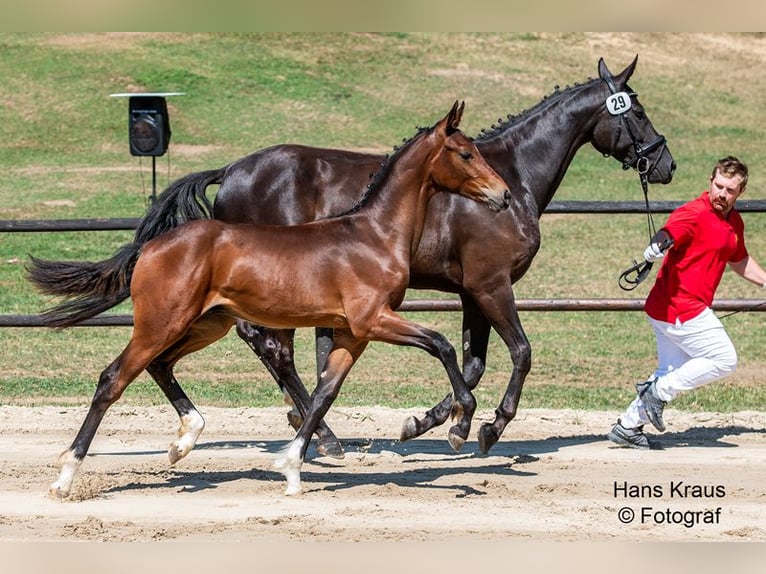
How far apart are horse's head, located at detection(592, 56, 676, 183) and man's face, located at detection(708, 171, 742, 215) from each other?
0.65 m

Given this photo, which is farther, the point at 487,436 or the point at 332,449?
the point at 332,449

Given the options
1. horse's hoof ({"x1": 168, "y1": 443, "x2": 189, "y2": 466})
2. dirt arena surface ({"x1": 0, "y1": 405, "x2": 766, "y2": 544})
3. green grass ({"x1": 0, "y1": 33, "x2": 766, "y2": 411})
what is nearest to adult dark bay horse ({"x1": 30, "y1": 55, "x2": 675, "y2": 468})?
dirt arena surface ({"x1": 0, "y1": 405, "x2": 766, "y2": 544})

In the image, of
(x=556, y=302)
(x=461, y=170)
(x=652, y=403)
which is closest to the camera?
(x=461, y=170)

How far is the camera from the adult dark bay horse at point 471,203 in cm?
771

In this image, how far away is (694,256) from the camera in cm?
754

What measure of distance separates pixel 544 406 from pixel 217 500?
3.92 meters

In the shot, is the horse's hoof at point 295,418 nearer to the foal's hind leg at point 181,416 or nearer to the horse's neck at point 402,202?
the foal's hind leg at point 181,416

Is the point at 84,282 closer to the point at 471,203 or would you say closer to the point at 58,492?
the point at 58,492

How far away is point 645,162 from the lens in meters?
8.12

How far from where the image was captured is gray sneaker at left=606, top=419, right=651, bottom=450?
804 cm

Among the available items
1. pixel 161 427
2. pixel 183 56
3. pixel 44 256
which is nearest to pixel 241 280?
pixel 161 427

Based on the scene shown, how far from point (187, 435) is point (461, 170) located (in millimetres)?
2050

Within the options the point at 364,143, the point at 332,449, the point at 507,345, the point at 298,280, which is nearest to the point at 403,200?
the point at 298,280

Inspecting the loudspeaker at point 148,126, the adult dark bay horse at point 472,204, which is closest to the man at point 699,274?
the adult dark bay horse at point 472,204
